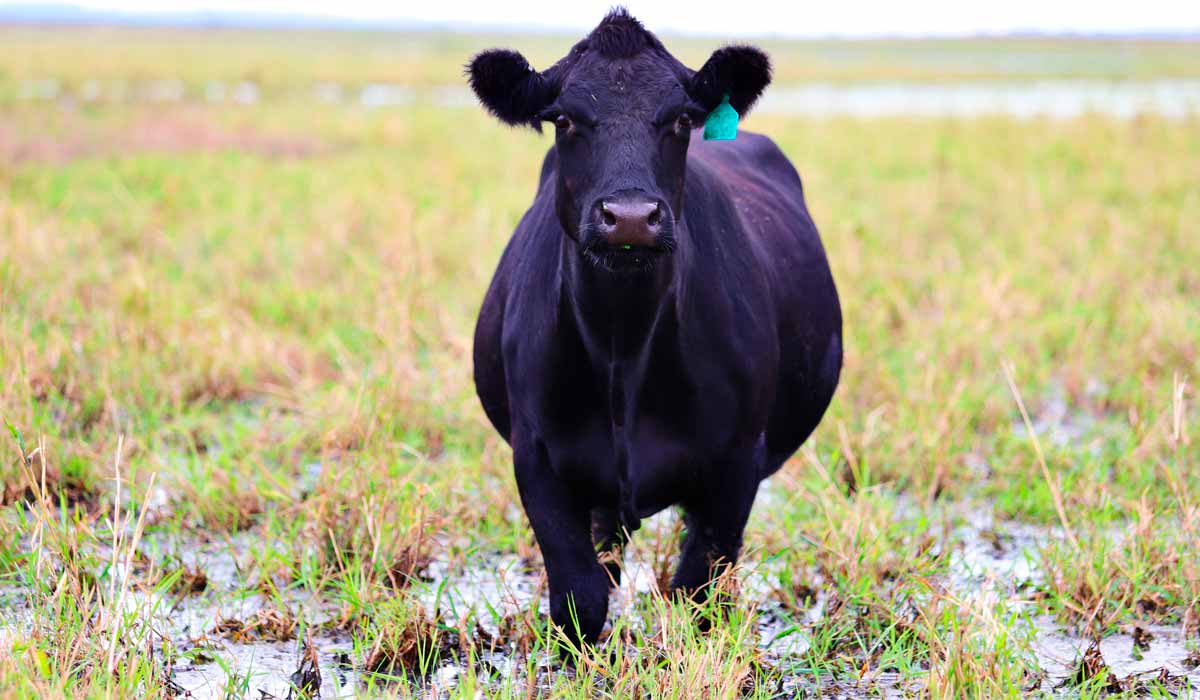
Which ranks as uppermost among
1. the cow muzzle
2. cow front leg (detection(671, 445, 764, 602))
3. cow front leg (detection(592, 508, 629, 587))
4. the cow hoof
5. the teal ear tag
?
the teal ear tag

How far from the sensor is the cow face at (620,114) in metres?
3.34

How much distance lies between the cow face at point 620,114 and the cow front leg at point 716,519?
0.74 meters

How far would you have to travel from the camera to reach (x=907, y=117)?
22344 millimetres

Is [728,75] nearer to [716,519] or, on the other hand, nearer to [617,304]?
[617,304]

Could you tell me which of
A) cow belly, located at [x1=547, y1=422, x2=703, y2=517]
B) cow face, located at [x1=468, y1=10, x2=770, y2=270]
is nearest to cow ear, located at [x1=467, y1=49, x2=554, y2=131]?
cow face, located at [x1=468, y1=10, x2=770, y2=270]

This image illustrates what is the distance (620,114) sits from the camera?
11.6 ft

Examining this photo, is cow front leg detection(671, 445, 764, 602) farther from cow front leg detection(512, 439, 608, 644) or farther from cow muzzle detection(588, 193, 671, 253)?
cow muzzle detection(588, 193, 671, 253)

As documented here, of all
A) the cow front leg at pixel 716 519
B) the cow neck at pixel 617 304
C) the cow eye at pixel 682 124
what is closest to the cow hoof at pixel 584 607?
the cow front leg at pixel 716 519

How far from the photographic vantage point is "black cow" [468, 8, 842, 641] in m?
3.59

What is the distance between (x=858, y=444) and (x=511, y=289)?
2.28 m

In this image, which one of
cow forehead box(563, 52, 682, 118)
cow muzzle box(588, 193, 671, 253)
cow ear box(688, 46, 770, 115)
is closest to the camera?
cow muzzle box(588, 193, 671, 253)

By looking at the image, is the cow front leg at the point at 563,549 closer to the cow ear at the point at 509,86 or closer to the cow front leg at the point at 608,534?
the cow front leg at the point at 608,534

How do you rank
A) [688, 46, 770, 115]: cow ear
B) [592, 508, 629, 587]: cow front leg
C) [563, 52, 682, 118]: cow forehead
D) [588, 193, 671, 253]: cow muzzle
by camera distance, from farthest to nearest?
[592, 508, 629, 587]: cow front leg
[688, 46, 770, 115]: cow ear
[563, 52, 682, 118]: cow forehead
[588, 193, 671, 253]: cow muzzle

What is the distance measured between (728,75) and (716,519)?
1.28m
